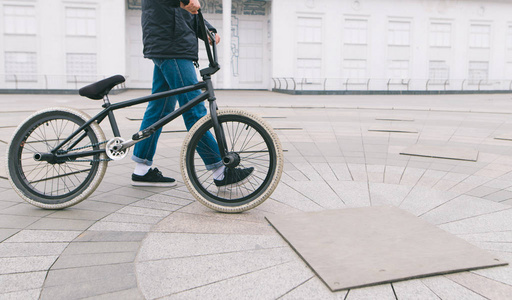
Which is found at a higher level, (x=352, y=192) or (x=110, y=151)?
(x=110, y=151)

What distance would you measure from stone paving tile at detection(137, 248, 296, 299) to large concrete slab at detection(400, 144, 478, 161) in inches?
138

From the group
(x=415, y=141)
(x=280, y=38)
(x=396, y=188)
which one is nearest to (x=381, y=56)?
(x=280, y=38)

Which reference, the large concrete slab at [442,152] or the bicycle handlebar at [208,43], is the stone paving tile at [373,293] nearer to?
the bicycle handlebar at [208,43]

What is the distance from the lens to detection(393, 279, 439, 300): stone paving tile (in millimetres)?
2035

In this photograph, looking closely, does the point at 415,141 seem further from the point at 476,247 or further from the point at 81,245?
the point at 81,245

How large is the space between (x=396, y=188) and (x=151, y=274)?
239cm

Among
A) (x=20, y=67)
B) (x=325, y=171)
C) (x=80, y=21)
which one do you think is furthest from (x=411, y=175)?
(x=20, y=67)

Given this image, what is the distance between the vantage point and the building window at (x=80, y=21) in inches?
1095

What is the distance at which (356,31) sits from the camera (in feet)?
103

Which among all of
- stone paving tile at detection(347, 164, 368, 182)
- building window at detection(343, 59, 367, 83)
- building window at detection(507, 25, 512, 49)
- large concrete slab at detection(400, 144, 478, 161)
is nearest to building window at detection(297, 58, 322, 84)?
building window at detection(343, 59, 367, 83)

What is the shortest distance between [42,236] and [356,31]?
101 ft

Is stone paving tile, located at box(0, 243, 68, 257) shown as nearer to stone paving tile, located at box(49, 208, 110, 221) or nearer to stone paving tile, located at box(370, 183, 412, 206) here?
stone paving tile, located at box(49, 208, 110, 221)

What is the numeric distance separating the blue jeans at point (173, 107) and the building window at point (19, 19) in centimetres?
2708

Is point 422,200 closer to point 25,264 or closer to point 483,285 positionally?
point 483,285
